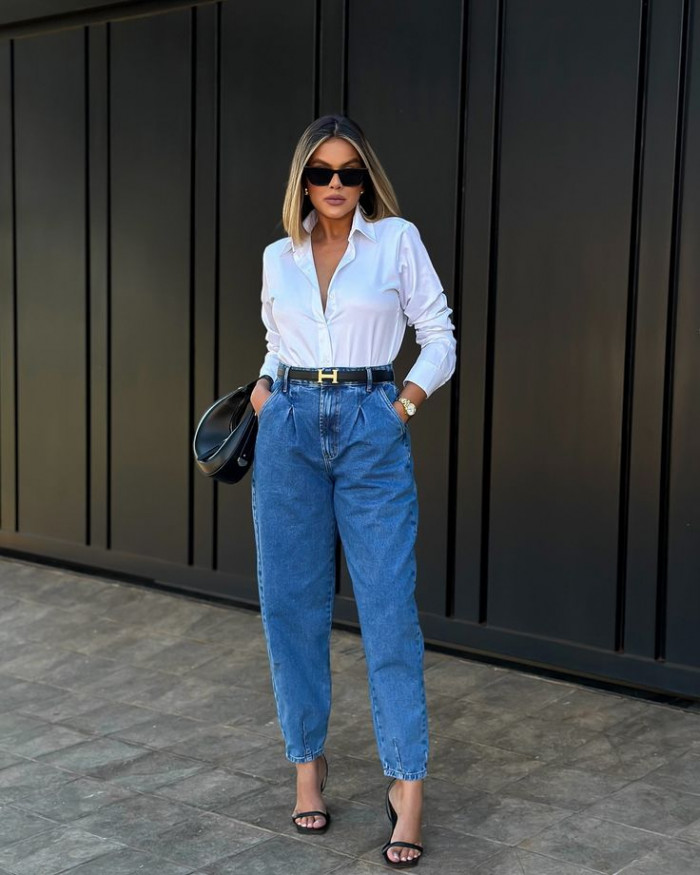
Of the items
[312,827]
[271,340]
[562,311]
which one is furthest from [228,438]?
[562,311]

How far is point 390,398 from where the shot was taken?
3.56 metres

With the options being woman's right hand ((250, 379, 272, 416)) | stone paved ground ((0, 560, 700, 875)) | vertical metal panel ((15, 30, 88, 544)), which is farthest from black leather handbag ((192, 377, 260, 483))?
vertical metal panel ((15, 30, 88, 544))

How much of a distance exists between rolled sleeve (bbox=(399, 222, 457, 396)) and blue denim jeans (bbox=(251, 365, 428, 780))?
11 centimetres

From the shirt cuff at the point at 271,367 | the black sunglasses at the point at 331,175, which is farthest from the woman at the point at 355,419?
the shirt cuff at the point at 271,367

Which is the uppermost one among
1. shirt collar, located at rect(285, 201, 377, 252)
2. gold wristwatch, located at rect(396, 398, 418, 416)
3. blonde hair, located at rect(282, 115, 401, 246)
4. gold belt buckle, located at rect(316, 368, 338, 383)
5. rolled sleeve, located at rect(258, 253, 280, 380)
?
blonde hair, located at rect(282, 115, 401, 246)

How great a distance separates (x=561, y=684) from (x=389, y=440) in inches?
73.3

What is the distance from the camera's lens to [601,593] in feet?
16.0

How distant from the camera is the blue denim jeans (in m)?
3.50

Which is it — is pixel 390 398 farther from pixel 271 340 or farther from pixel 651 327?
pixel 651 327

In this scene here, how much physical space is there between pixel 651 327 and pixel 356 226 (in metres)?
1.55

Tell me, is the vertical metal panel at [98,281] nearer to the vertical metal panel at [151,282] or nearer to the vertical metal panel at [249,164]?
the vertical metal panel at [151,282]

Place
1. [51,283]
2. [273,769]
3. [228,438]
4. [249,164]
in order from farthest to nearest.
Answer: [51,283] → [249,164] → [273,769] → [228,438]

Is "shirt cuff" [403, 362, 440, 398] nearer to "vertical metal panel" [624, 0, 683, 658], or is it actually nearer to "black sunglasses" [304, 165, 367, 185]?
"black sunglasses" [304, 165, 367, 185]

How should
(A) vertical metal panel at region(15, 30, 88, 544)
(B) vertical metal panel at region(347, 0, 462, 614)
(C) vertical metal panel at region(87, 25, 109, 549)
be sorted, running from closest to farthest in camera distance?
(B) vertical metal panel at region(347, 0, 462, 614), (C) vertical metal panel at region(87, 25, 109, 549), (A) vertical metal panel at region(15, 30, 88, 544)
